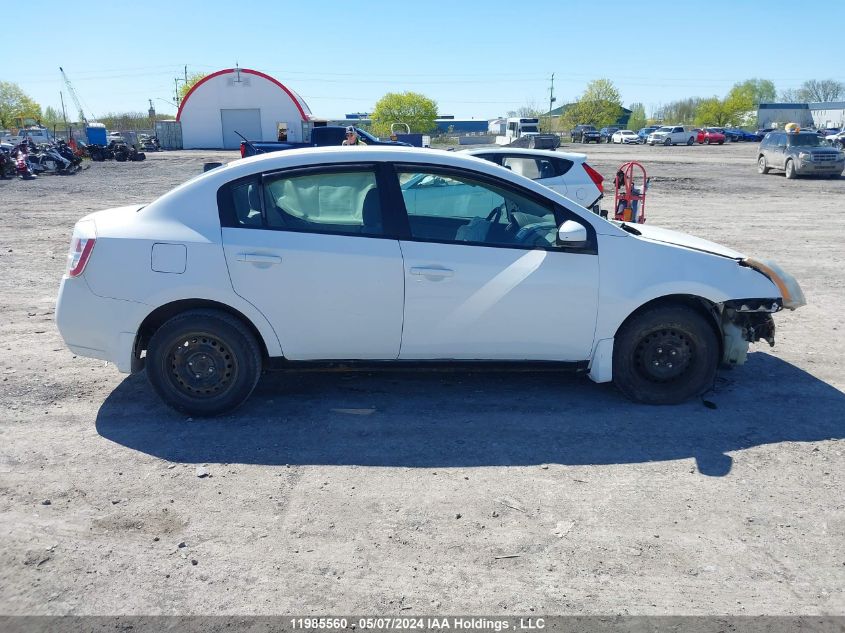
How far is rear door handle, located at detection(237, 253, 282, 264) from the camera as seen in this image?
15.0 feet

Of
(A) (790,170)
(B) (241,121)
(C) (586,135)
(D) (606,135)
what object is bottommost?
(A) (790,170)

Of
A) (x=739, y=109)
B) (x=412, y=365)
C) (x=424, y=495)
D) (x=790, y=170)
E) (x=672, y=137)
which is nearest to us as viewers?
(x=424, y=495)

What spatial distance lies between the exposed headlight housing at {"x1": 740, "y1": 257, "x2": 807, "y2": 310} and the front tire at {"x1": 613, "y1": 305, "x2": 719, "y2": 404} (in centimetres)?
55

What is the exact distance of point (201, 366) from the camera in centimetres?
472

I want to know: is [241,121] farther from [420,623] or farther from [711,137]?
[420,623]

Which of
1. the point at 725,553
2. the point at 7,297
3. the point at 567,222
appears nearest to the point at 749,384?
the point at 567,222

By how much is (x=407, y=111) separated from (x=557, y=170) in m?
67.5

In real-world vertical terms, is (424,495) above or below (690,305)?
below

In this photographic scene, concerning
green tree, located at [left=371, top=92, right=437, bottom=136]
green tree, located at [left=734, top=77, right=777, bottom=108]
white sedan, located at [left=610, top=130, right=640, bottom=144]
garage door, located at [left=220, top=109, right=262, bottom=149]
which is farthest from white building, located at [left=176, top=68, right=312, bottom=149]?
green tree, located at [left=734, top=77, right=777, bottom=108]

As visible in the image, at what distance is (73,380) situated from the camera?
553cm

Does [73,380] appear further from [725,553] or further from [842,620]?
[842,620]

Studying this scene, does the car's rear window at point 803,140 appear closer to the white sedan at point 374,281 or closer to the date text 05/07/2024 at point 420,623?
the white sedan at point 374,281

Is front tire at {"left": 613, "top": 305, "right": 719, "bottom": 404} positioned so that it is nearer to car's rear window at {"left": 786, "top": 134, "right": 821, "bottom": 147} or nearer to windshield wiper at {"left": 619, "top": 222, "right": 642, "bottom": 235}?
windshield wiper at {"left": 619, "top": 222, "right": 642, "bottom": 235}

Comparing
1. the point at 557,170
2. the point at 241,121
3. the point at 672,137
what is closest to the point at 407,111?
the point at 241,121
